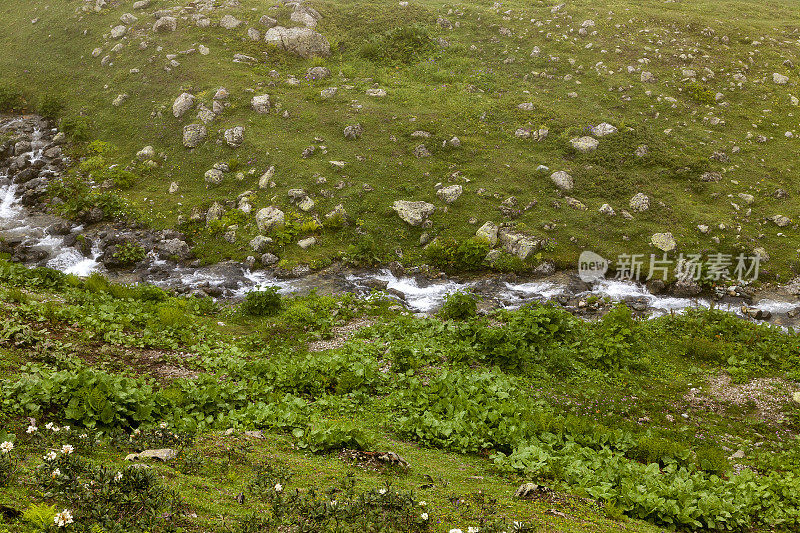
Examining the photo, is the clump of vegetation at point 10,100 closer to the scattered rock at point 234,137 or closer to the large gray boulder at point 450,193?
the scattered rock at point 234,137

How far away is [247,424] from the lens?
10.5m

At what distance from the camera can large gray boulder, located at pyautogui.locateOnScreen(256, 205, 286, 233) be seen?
24516mm

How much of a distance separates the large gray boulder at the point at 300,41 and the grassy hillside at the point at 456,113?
97 cm

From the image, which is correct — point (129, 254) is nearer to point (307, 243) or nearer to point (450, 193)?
point (307, 243)

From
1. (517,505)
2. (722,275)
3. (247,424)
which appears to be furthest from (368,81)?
(517,505)

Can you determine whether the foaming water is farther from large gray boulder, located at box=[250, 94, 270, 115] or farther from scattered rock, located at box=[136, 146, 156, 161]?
large gray boulder, located at box=[250, 94, 270, 115]

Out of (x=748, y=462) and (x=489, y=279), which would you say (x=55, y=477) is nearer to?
(x=748, y=462)

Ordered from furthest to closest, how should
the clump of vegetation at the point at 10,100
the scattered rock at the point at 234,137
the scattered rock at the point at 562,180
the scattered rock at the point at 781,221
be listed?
the clump of vegetation at the point at 10,100, the scattered rock at the point at 234,137, the scattered rock at the point at 562,180, the scattered rock at the point at 781,221

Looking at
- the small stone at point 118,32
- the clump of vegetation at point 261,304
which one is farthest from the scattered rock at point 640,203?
the small stone at point 118,32

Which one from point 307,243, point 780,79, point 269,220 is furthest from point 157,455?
point 780,79

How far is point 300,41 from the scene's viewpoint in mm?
36812

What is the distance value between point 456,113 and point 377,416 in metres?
24.0

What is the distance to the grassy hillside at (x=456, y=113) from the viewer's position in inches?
977

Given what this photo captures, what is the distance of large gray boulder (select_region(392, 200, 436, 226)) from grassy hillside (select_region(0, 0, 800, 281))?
447 millimetres
